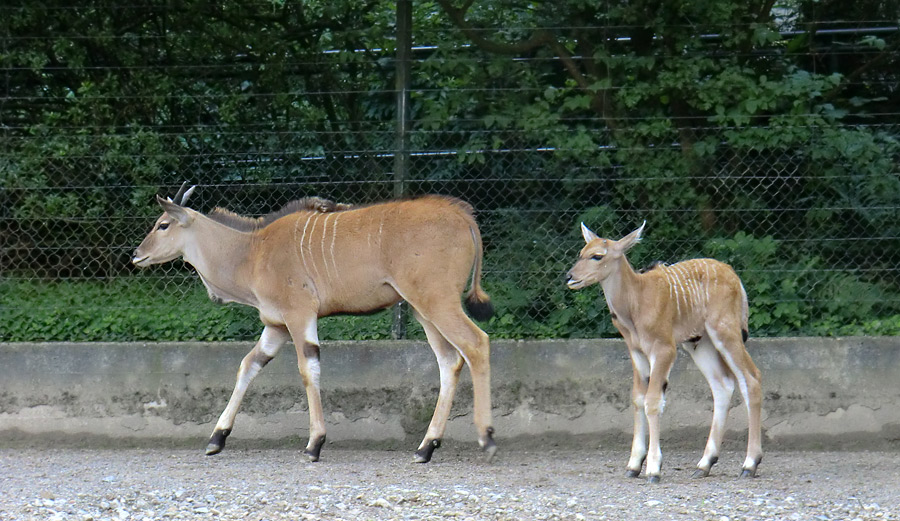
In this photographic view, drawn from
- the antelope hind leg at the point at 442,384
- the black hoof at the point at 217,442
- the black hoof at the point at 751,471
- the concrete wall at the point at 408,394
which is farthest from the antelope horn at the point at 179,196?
the black hoof at the point at 751,471

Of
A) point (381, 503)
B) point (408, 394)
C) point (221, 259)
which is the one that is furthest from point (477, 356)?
point (221, 259)

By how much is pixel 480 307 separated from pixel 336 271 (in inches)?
35.2

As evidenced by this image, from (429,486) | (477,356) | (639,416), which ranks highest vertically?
(477,356)

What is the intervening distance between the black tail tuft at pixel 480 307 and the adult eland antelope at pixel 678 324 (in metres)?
0.74

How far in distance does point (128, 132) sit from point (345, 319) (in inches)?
85.8

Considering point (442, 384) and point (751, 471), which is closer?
point (751, 471)

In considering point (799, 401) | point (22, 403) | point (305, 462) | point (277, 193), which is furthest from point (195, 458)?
point (799, 401)

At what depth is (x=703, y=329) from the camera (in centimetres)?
636

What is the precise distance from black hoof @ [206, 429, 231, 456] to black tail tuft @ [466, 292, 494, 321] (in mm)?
1639

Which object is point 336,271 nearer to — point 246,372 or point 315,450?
point 246,372

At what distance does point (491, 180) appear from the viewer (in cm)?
747

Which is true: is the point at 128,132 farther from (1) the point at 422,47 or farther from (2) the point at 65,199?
(1) the point at 422,47

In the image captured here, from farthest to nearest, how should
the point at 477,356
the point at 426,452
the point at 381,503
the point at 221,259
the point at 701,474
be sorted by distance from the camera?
1. the point at 221,259
2. the point at 426,452
3. the point at 477,356
4. the point at 701,474
5. the point at 381,503

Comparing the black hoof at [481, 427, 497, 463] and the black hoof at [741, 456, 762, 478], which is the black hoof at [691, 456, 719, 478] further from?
the black hoof at [481, 427, 497, 463]
